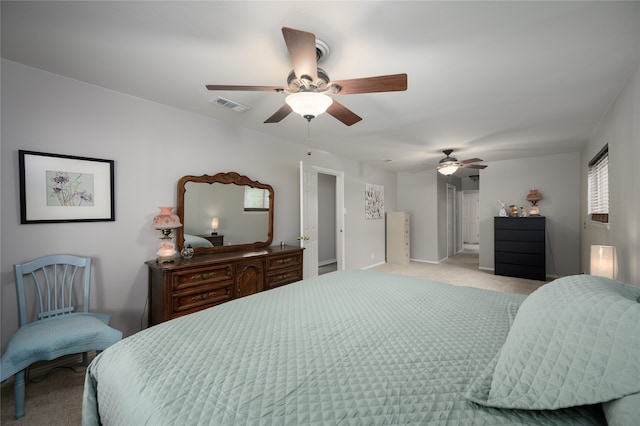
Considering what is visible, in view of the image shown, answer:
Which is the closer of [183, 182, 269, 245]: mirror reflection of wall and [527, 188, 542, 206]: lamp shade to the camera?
[183, 182, 269, 245]: mirror reflection of wall

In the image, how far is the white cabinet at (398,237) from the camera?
631cm

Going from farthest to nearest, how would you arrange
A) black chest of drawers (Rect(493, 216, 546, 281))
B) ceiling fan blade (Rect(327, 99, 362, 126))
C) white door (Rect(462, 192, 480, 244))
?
white door (Rect(462, 192, 480, 244)) → black chest of drawers (Rect(493, 216, 546, 281)) → ceiling fan blade (Rect(327, 99, 362, 126))

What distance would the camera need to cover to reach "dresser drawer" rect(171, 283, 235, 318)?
2.44 meters

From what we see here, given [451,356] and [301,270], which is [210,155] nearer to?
[301,270]

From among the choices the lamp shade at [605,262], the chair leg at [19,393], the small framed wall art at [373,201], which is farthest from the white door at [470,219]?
the chair leg at [19,393]

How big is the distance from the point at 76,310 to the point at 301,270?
2.28m

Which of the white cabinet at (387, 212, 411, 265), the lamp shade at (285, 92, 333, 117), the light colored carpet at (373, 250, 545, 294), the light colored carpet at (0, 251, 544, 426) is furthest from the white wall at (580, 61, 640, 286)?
the light colored carpet at (0, 251, 544, 426)

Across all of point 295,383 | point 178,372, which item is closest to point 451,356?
point 295,383

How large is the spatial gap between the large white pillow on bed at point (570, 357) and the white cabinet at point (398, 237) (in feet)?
17.9

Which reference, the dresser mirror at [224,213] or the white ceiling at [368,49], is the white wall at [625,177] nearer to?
the white ceiling at [368,49]

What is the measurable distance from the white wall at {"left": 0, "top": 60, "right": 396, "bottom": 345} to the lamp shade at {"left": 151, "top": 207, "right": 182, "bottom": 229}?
0.61 feet

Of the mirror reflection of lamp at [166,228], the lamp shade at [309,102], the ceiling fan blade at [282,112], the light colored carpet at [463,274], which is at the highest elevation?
the ceiling fan blade at [282,112]

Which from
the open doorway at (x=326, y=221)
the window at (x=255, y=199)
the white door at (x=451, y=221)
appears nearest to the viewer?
the window at (x=255, y=199)

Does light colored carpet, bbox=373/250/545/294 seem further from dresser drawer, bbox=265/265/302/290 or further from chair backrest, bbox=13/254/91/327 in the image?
chair backrest, bbox=13/254/91/327
